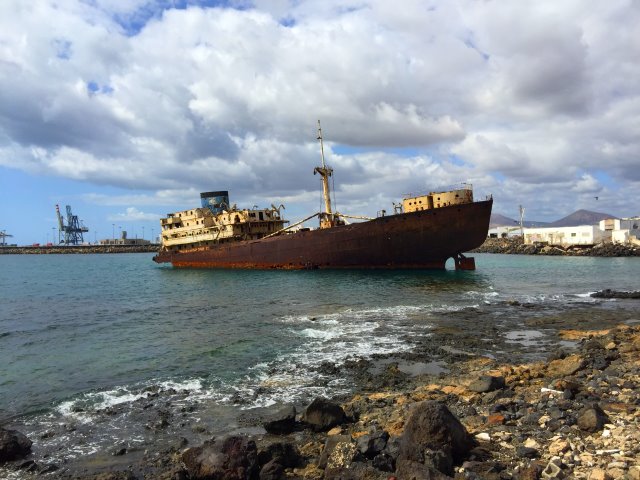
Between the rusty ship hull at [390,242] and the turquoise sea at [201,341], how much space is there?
24.3 ft

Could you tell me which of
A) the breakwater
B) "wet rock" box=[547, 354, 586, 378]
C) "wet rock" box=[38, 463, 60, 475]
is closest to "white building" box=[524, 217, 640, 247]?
"wet rock" box=[547, 354, 586, 378]

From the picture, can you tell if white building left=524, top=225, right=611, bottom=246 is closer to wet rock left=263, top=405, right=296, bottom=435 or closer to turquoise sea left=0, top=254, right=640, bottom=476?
turquoise sea left=0, top=254, right=640, bottom=476

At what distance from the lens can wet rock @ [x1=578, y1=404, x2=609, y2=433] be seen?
5.84 m

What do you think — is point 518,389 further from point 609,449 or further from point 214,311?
point 214,311

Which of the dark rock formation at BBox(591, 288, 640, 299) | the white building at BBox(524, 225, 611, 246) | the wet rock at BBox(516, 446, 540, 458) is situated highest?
the white building at BBox(524, 225, 611, 246)

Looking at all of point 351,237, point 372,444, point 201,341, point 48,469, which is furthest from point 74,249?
point 372,444

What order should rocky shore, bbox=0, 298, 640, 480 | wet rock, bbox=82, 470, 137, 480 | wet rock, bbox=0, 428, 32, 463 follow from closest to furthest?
rocky shore, bbox=0, 298, 640, 480 < wet rock, bbox=82, 470, 137, 480 < wet rock, bbox=0, 428, 32, 463

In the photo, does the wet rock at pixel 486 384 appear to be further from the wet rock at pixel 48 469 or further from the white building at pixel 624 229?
the white building at pixel 624 229

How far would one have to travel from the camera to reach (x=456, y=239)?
3859cm

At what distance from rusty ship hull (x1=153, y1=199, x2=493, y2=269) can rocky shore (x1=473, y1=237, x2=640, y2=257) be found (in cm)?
3715

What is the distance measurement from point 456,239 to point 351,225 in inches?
361

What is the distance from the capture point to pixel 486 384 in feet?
27.8

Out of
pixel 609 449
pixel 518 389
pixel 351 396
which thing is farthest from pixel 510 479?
pixel 351 396

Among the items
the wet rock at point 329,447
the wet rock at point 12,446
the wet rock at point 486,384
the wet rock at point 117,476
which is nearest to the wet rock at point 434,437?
the wet rock at point 329,447
